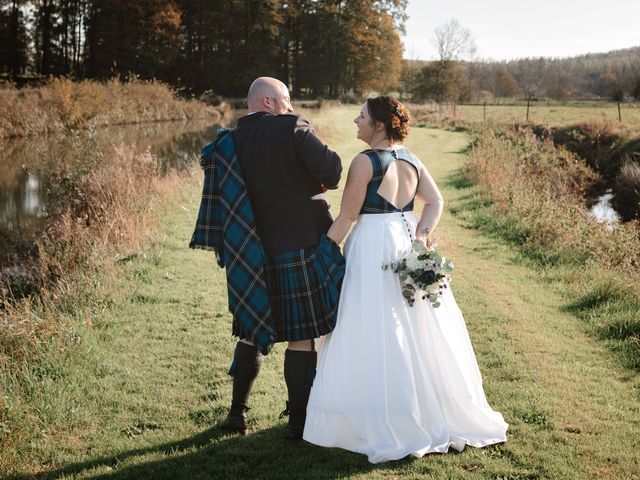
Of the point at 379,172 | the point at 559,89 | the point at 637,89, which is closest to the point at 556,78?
the point at 559,89

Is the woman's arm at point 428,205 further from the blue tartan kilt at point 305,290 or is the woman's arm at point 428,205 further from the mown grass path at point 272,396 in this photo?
the mown grass path at point 272,396

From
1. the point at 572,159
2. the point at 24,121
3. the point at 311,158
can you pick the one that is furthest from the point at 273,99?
the point at 24,121

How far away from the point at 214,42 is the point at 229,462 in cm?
4870

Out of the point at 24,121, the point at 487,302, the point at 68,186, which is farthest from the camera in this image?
the point at 24,121

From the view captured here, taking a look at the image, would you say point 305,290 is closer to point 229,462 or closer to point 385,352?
point 385,352

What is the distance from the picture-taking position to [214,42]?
48.5 meters

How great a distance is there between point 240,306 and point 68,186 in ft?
30.3

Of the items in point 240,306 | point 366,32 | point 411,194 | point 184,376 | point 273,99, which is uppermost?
point 366,32

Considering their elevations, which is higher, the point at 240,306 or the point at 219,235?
the point at 219,235

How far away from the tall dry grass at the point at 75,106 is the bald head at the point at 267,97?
64.6 feet

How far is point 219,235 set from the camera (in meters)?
3.67

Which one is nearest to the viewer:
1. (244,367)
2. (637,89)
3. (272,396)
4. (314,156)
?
(314,156)

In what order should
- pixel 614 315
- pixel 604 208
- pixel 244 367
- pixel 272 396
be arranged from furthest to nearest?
pixel 604 208 → pixel 614 315 → pixel 272 396 → pixel 244 367

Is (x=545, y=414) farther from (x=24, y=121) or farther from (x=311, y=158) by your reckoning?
(x=24, y=121)
